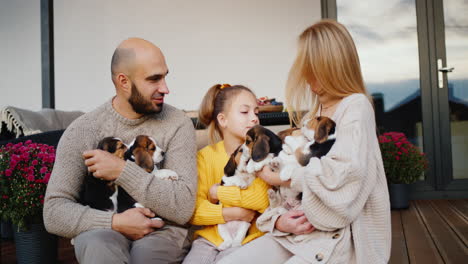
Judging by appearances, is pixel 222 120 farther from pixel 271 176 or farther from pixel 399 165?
pixel 399 165

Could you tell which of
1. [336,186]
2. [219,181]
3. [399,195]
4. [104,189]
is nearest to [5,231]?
[104,189]

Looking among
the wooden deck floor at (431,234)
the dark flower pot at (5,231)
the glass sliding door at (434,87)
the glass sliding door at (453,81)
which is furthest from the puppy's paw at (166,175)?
the glass sliding door at (453,81)

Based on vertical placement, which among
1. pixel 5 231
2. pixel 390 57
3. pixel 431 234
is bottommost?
pixel 431 234

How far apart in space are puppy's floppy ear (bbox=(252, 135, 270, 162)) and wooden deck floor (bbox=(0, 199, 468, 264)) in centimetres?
144

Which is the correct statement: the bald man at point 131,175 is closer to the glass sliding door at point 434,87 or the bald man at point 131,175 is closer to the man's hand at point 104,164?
the man's hand at point 104,164

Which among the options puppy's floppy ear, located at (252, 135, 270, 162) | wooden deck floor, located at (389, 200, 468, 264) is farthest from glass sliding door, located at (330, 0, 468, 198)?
puppy's floppy ear, located at (252, 135, 270, 162)

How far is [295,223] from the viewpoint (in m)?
1.47

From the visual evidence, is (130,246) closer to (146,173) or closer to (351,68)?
(146,173)

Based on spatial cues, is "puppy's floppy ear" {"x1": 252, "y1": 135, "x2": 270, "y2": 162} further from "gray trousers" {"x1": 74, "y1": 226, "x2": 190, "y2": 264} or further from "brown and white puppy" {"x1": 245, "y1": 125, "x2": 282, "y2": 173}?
"gray trousers" {"x1": 74, "y1": 226, "x2": 190, "y2": 264}

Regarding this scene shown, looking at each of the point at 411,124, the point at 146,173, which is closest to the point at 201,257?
the point at 146,173

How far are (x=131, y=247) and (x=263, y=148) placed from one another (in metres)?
0.66

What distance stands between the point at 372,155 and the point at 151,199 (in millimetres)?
840

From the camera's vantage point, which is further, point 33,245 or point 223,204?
point 33,245

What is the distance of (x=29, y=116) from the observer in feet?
10.8
